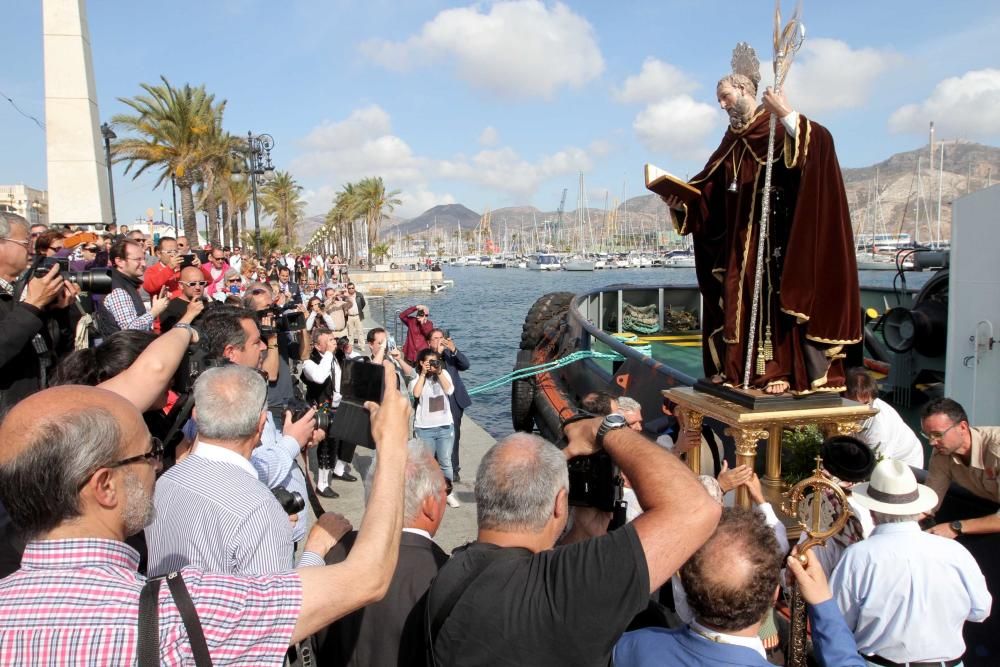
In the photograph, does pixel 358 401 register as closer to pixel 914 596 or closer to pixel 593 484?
pixel 593 484

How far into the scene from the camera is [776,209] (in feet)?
13.1

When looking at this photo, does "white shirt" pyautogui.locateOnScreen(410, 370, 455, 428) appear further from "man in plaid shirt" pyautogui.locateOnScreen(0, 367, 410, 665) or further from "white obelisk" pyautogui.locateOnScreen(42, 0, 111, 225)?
"white obelisk" pyautogui.locateOnScreen(42, 0, 111, 225)

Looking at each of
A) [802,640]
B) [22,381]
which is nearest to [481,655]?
[802,640]

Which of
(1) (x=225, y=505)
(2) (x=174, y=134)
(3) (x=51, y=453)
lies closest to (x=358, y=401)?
(1) (x=225, y=505)

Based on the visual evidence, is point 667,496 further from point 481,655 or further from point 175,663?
point 175,663

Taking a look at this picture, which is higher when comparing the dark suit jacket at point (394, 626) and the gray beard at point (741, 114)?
the gray beard at point (741, 114)

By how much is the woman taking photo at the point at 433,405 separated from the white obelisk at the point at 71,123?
9913 millimetres

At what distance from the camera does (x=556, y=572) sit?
1794 millimetres

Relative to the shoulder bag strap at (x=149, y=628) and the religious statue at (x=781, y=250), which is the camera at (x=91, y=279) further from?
the religious statue at (x=781, y=250)

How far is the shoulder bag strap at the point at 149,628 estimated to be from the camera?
1477mm

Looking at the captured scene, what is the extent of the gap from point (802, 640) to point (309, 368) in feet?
18.3

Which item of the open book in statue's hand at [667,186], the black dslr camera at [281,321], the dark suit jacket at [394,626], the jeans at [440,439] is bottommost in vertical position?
the jeans at [440,439]

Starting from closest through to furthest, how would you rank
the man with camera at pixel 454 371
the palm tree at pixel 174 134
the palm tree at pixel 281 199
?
the man with camera at pixel 454 371, the palm tree at pixel 174 134, the palm tree at pixel 281 199

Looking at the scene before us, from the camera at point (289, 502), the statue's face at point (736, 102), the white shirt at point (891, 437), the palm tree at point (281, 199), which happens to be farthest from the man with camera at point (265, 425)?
the palm tree at point (281, 199)
